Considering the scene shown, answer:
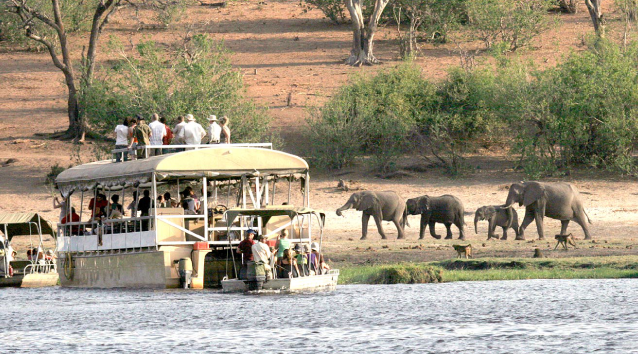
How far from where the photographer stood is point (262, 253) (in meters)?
23.7

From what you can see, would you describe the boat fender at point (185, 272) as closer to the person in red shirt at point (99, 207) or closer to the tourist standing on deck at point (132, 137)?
the tourist standing on deck at point (132, 137)

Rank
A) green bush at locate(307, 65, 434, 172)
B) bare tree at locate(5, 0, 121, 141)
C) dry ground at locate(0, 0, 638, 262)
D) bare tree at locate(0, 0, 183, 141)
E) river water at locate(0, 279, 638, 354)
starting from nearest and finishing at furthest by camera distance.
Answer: river water at locate(0, 279, 638, 354) < dry ground at locate(0, 0, 638, 262) < green bush at locate(307, 65, 434, 172) < bare tree at locate(0, 0, 183, 141) < bare tree at locate(5, 0, 121, 141)

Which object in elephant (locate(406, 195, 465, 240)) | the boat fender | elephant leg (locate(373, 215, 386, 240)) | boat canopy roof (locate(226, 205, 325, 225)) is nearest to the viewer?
boat canopy roof (locate(226, 205, 325, 225))

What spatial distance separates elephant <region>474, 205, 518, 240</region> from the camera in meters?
34.3

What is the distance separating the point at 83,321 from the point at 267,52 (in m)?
45.1

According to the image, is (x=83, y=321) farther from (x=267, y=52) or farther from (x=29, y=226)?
(x=267, y=52)

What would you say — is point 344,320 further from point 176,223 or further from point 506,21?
point 506,21

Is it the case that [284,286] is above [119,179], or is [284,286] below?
below

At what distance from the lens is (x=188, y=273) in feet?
80.3

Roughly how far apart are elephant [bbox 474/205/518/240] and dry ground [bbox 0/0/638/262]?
62cm

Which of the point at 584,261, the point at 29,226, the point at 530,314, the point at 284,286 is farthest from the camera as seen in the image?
the point at 29,226

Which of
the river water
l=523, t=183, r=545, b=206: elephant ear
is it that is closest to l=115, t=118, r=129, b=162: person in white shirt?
the river water

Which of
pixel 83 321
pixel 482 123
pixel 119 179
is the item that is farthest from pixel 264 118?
pixel 83 321

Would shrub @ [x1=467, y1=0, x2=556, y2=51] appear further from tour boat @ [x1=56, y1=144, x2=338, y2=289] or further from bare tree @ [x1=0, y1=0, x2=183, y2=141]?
tour boat @ [x1=56, y1=144, x2=338, y2=289]
